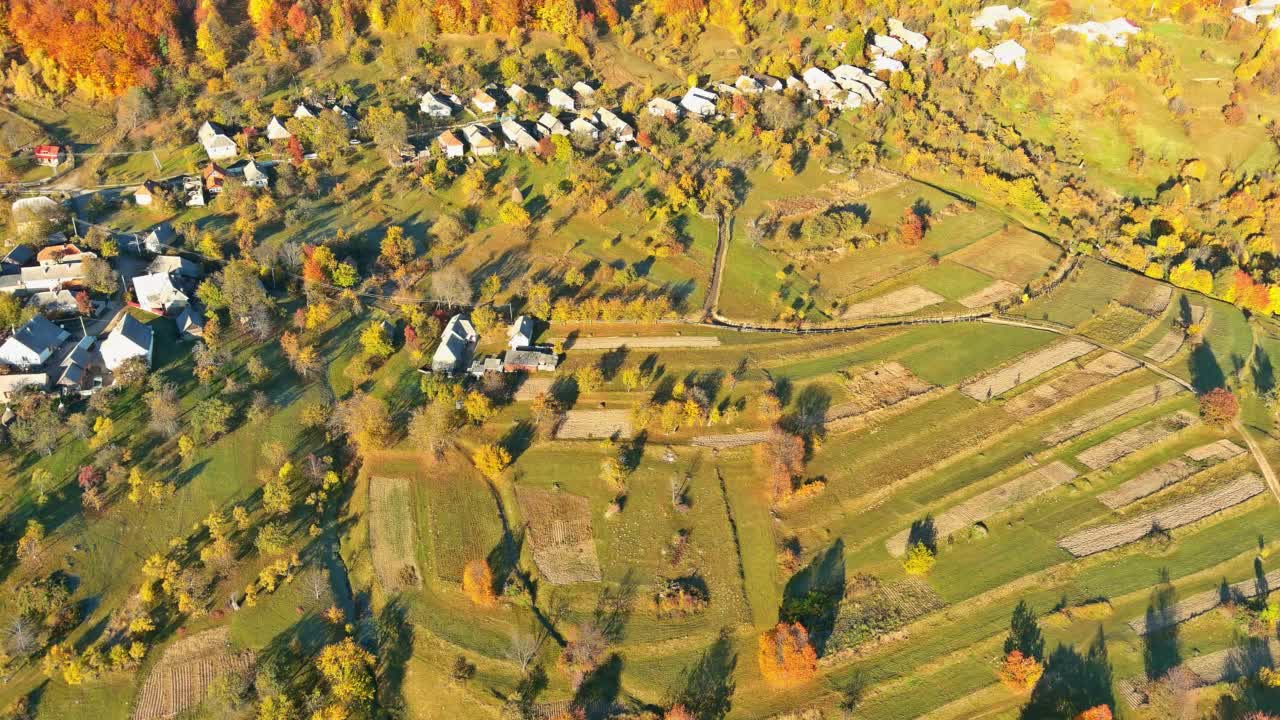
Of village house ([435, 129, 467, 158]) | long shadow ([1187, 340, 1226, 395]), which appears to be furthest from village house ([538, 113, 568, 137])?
long shadow ([1187, 340, 1226, 395])

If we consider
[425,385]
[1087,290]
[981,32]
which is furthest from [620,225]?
[981,32]

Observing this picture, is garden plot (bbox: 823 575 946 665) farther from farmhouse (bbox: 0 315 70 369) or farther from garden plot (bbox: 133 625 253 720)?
farmhouse (bbox: 0 315 70 369)

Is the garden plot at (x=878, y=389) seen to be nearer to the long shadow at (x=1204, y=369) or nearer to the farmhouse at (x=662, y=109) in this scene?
the long shadow at (x=1204, y=369)

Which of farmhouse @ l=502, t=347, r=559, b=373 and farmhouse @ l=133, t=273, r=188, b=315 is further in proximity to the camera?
farmhouse @ l=133, t=273, r=188, b=315

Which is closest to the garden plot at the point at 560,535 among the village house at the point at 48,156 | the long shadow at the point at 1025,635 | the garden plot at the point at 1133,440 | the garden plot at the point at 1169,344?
the long shadow at the point at 1025,635

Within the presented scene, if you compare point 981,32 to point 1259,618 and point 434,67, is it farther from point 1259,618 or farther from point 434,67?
point 1259,618

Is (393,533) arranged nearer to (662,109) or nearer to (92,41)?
(662,109)
